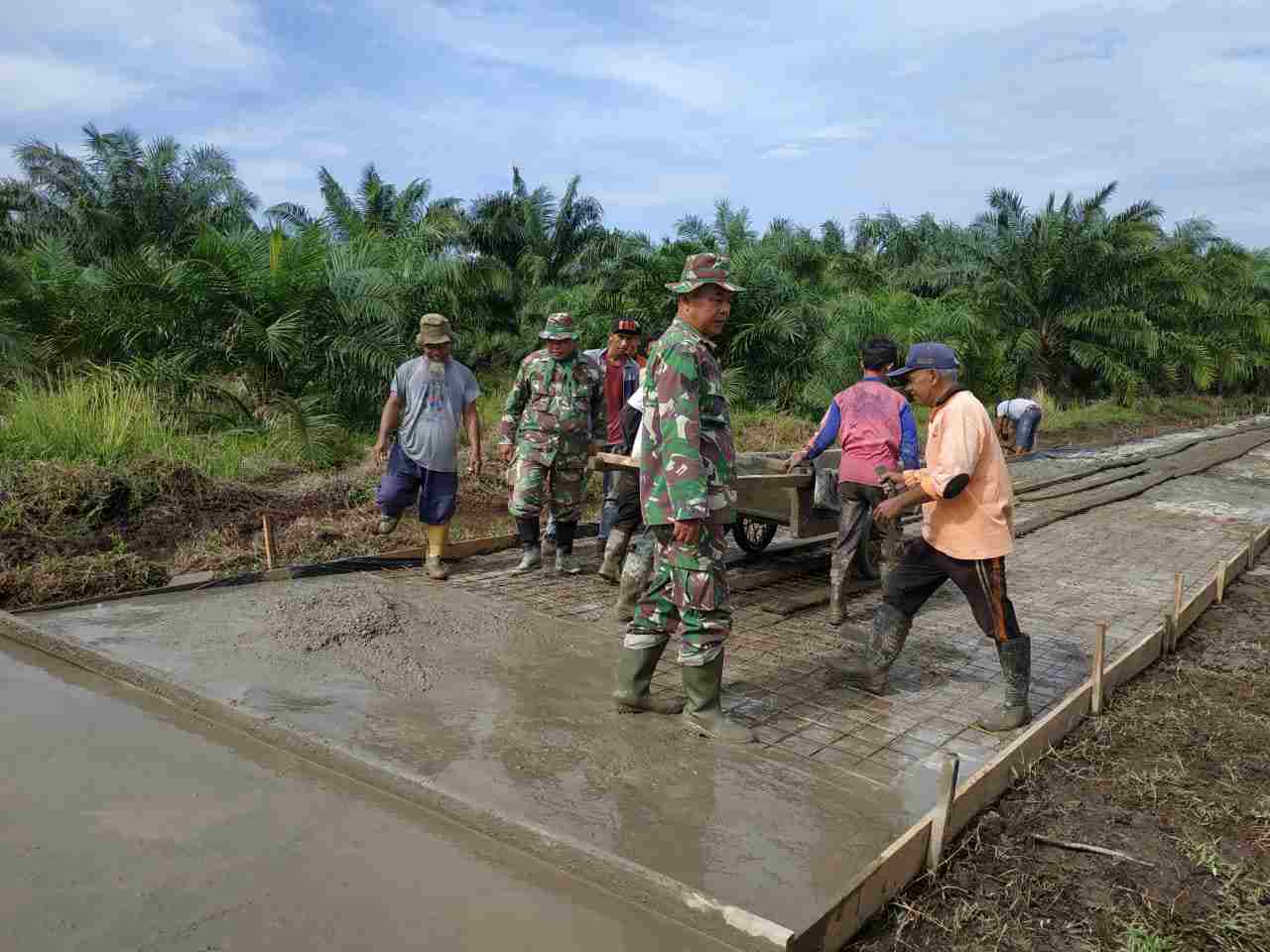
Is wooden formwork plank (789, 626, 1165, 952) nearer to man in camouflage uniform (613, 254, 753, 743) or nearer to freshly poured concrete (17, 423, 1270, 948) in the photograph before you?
freshly poured concrete (17, 423, 1270, 948)

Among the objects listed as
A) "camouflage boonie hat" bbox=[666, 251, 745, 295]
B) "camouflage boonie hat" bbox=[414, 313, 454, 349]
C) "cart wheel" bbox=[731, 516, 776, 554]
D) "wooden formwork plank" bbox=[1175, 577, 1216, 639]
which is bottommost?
"wooden formwork plank" bbox=[1175, 577, 1216, 639]

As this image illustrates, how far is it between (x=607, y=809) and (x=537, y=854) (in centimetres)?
33

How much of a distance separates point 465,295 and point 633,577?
530 inches

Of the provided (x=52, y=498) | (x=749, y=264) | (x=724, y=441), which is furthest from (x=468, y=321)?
(x=724, y=441)

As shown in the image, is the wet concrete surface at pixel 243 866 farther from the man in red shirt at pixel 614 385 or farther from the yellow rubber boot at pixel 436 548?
the man in red shirt at pixel 614 385

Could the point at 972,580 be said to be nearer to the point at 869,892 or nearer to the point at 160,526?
the point at 869,892

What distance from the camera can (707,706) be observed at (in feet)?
13.1

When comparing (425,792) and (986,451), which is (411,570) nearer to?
(425,792)

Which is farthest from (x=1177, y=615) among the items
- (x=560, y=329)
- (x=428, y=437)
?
(x=428, y=437)

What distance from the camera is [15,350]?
1060 cm

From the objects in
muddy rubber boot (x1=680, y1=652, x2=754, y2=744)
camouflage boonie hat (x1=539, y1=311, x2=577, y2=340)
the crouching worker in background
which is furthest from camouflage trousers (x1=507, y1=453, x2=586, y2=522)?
the crouching worker in background

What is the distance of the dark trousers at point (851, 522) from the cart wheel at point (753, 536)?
1.42 metres

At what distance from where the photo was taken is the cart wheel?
729 cm

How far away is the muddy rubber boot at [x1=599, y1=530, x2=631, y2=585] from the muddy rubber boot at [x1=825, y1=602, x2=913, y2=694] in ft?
6.58
